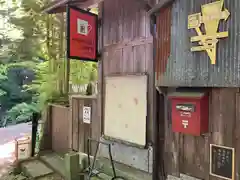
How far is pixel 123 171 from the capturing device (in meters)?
4.84

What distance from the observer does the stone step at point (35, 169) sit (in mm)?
6691

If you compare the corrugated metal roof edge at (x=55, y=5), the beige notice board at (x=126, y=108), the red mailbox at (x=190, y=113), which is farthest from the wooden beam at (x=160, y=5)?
the corrugated metal roof edge at (x=55, y=5)

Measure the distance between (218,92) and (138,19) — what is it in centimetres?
223

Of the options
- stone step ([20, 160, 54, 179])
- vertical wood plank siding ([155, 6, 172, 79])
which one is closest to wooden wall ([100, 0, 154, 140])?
vertical wood plank siding ([155, 6, 172, 79])

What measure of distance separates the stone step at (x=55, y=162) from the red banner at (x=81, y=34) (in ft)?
11.4

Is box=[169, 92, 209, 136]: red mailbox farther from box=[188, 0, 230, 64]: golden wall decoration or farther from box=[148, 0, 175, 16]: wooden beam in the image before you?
box=[148, 0, 175, 16]: wooden beam

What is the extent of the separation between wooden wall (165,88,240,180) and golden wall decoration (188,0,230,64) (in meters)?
0.61

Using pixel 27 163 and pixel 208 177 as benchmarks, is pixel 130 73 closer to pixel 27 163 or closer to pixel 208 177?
pixel 208 177

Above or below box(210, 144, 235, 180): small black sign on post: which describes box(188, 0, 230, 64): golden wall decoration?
above

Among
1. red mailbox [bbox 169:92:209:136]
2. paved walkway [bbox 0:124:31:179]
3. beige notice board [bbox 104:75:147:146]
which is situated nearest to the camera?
red mailbox [bbox 169:92:209:136]

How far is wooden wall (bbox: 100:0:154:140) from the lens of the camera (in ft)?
14.9

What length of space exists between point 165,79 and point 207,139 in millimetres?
1116

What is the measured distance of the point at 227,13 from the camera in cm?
307

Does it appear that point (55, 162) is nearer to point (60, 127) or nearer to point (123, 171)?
point (60, 127)
